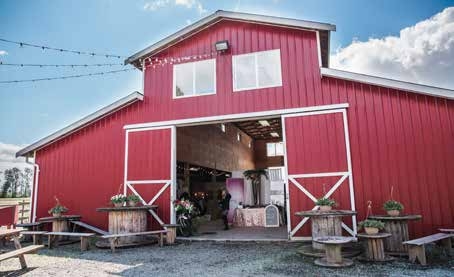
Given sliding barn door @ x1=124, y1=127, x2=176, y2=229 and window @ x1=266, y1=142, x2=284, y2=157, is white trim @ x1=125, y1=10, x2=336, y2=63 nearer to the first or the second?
sliding barn door @ x1=124, y1=127, x2=176, y2=229

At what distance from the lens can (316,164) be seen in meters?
8.02

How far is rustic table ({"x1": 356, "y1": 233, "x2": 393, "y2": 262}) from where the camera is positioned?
18.8 ft

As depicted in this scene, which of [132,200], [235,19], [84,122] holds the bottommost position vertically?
[132,200]

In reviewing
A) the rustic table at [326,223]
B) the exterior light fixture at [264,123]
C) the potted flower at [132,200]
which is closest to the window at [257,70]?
the rustic table at [326,223]

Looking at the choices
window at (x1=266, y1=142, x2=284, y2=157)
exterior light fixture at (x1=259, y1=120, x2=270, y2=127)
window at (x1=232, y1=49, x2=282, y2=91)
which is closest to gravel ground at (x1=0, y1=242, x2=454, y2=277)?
window at (x1=232, y1=49, x2=282, y2=91)

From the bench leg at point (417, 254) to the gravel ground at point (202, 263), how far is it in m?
0.15

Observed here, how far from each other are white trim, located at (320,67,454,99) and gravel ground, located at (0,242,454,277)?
11.6ft

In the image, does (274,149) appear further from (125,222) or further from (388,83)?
(125,222)

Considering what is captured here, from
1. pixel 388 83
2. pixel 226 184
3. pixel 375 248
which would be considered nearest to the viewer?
pixel 375 248

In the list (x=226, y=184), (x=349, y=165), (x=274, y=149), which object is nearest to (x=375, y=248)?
(x=349, y=165)

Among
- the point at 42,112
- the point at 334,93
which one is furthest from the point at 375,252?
the point at 42,112

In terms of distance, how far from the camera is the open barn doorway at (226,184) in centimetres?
1187

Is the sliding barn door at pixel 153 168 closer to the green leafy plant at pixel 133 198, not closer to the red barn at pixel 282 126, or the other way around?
the red barn at pixel 282 126

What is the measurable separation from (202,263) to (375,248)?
326 cm
